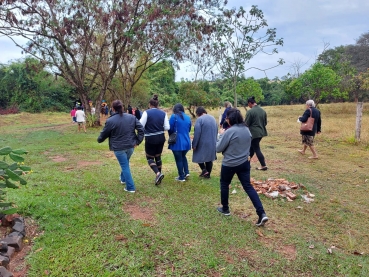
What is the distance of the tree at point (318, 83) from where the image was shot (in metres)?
22.6

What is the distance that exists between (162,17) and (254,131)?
30.3 ft

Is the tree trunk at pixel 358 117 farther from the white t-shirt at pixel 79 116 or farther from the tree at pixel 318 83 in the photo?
the tree at pixel 318 83

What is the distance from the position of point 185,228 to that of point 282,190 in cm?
236

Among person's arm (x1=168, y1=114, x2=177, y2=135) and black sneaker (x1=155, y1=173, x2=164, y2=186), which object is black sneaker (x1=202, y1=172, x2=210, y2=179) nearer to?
black sneaker (x1=155, y1=173, x2=164, y2=186)

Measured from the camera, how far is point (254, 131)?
21.9 ft

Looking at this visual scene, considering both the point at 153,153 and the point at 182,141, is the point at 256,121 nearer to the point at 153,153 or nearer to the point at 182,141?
the point at 182,141

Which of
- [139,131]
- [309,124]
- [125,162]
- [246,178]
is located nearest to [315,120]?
[309,124]

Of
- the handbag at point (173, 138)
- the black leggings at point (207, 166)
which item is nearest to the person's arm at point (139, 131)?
the handbag at point (173, 138)

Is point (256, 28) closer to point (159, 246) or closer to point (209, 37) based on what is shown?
point (209, 37)

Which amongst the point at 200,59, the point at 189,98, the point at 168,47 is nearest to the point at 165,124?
the point at 168,47

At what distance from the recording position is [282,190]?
534 cm

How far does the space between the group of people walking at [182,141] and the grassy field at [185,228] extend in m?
0.37

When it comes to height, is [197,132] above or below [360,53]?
below

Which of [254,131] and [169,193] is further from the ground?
[254,131]
